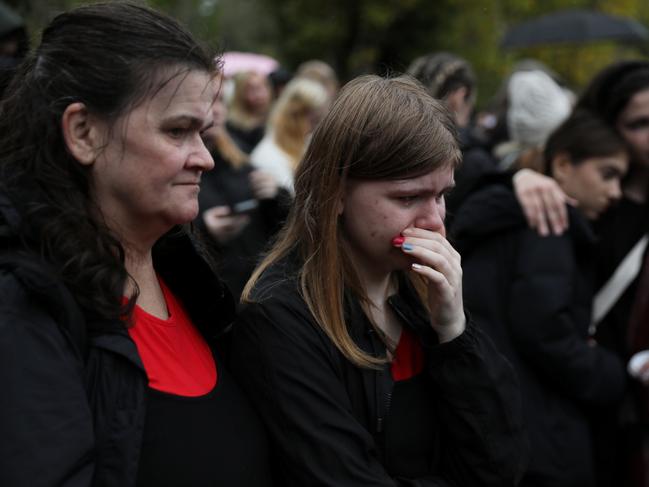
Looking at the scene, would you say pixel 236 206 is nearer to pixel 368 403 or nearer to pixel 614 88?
pixel 614 88

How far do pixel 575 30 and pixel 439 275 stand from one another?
35.7 ft

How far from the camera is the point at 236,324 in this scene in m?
2.05

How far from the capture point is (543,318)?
127 inches

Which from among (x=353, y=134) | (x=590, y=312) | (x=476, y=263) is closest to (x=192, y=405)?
(x=353, y=134)

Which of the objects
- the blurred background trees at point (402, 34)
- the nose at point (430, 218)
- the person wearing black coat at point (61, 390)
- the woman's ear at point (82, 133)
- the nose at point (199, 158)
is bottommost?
the blurred background trees at point (402, 34)

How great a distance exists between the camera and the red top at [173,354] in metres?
1.77

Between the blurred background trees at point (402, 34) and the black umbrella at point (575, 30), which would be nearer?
the black umbrella at point (575, 30)

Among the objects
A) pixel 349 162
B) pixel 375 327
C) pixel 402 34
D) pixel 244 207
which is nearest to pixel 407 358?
pixel 375 327

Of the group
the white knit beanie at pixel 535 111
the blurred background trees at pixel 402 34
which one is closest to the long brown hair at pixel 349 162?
the white knit beanie at pixel 535 111

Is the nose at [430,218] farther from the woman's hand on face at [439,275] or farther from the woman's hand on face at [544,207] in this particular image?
the woman's hand on face at [544,207]

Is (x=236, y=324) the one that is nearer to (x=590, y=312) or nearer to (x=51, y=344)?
(x=51, y=344)

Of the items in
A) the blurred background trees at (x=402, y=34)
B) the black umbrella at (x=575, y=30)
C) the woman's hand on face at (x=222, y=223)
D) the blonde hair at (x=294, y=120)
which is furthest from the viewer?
the blurred background trees at (x=402, y=34)

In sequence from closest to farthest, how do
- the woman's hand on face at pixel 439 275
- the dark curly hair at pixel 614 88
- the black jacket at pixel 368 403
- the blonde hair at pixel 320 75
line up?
the black jacket at pixel 368 403, the woman's hand on face at pixel 439 275, the dark curly hair at pixel 614 88, the blonde hair at pixel 320 75

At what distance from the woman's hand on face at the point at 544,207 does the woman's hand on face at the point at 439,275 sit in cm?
134
